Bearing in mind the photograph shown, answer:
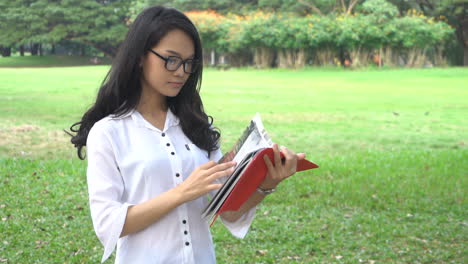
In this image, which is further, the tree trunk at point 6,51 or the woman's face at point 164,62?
the tree trunk at point 6,51

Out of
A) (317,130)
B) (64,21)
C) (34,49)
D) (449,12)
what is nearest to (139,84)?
(317,130)

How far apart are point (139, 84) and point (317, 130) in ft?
28.4

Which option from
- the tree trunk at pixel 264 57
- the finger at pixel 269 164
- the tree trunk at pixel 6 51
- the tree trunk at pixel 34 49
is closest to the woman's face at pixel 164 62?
the finger at pixel 269 164

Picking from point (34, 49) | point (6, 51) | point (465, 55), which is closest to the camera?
point (465, 55)

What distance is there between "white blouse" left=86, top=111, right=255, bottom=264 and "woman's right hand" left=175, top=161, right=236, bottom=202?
149 mm

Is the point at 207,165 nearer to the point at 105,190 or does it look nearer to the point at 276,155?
the point at 276,155

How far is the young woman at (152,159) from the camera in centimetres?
169

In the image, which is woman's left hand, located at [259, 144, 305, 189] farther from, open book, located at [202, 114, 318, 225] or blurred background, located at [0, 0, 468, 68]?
blurred background, located at [0, 0, 468, 68]

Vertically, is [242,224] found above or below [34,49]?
below

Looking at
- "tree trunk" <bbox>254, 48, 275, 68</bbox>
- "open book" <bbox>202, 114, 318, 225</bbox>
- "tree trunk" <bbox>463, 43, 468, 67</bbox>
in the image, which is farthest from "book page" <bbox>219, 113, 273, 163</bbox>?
"tree trunk" <bbox>463, 43, 468, 67</bbox>

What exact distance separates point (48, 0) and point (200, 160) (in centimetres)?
3006

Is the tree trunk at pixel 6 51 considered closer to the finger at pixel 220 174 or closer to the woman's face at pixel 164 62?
the woman's face at pixel 164 62

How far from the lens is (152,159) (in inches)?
69.6

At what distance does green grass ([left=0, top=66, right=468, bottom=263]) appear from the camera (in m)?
4.63
